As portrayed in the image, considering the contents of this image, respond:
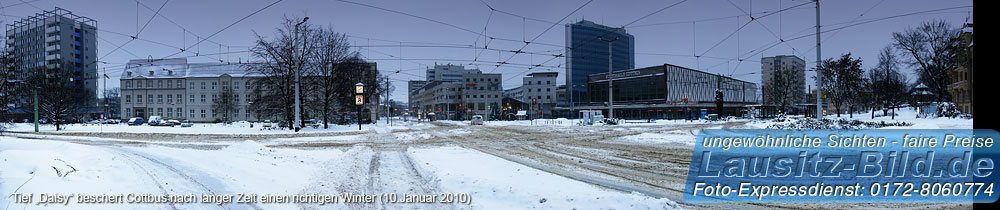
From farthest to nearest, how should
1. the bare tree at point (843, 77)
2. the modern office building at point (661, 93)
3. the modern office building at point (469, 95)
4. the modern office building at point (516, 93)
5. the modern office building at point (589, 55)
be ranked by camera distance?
1. the modern office building at point (516, 93)
2. the modern office building at point (469, 95)
3. the modern office building at point (589, 55)
4. the modern office building at point (661, 93)
5. the bare tree at point (843, 77)

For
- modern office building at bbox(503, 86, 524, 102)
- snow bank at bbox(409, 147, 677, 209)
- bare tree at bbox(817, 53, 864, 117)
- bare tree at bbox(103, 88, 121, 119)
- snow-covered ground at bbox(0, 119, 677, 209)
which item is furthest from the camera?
modern office building at bbox(503, 86, 524, 102)

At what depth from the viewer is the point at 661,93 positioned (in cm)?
8462

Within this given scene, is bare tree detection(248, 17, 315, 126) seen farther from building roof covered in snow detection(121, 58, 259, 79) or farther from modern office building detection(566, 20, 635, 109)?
modern office building detection(566, 20, 635, 109)

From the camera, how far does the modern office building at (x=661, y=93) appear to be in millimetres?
83750

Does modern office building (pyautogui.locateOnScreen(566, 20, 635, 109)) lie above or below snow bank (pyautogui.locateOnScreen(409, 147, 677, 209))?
above

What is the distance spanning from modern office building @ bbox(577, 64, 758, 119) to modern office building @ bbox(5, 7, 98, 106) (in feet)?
351

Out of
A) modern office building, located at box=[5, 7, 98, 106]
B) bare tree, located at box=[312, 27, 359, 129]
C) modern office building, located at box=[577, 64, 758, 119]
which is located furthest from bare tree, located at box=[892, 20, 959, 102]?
modern office building, located at box=[5, 7, 98, 106]

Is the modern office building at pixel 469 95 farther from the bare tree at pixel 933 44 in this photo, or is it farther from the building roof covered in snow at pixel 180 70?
the bare tree at pixel 933 44

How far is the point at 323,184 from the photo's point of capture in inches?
305

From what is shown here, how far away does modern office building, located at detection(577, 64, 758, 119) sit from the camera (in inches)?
3297

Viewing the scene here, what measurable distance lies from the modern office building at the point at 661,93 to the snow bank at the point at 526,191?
75757mm

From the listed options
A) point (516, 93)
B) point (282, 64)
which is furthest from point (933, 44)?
point (516, 93)

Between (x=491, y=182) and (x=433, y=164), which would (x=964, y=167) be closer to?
(x=491, y=182)

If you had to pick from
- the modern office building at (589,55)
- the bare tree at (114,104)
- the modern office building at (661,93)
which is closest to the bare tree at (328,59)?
the modern office building at (661,93)
